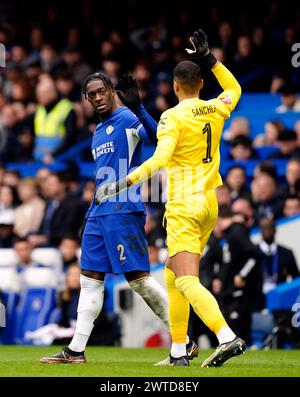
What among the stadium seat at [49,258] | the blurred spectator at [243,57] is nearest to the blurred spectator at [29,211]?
the stadium seat at [49,258]

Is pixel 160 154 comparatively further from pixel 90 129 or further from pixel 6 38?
pixel 6 38

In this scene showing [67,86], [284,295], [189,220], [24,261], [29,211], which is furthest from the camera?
[67,86]

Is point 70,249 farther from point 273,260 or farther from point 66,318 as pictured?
point 273,260

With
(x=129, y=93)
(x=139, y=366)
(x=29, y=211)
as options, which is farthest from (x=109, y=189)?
(x=29, y=211)

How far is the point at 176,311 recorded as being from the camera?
31.6ft

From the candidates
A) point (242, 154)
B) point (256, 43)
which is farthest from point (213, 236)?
point (256, 43)

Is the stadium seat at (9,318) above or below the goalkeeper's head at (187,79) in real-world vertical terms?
below

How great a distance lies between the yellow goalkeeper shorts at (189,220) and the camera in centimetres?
934

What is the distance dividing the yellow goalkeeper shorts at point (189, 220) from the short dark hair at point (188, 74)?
829 millimetres

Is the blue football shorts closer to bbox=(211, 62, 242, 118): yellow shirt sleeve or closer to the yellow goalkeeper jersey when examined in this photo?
the yellow goalkeeper jersey

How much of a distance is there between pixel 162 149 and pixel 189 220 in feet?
2.12

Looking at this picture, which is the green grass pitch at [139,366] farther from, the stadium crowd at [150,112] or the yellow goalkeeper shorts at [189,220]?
the stadium crowd at [150,112]

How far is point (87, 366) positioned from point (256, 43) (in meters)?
11.5

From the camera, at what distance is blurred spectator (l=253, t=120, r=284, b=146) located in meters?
17.2
